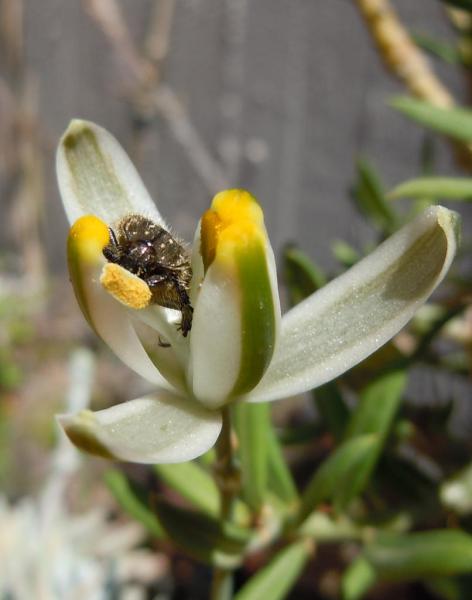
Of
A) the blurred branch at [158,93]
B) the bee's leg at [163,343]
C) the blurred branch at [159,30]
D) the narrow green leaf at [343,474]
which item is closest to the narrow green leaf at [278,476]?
the narrow green leaf at [343,474]

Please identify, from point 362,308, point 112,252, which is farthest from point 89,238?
point 362,308

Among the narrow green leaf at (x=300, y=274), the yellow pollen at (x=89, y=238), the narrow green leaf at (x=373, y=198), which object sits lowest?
the narrow green leaf at (x=373, y=198)

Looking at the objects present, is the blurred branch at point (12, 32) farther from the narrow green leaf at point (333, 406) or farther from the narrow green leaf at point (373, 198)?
the narrow green leaf at point (333, 406)

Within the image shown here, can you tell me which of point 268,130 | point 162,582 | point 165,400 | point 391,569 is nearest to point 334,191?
point 268,130

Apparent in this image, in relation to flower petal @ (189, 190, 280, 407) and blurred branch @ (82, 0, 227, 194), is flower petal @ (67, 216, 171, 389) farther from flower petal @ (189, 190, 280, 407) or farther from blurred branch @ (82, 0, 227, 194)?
blurred branch @ (82, 0, 227, 194)

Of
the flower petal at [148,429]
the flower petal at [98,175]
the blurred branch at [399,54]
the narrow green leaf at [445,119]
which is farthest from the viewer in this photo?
the blurred branch at [399,54]

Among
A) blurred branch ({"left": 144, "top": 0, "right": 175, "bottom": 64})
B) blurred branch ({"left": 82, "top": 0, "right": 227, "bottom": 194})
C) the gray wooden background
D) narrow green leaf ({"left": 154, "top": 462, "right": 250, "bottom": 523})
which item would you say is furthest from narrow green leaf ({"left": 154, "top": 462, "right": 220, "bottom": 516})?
blurred branch ({"left": 144, "top": 0, "right": 175, "bottom": 64})

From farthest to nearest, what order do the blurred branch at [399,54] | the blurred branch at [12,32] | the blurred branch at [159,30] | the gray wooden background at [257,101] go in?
the blurred branch at [12,32] → the blurred branch at [159,30] → the gray wooden background at [257,101] → the blurred branch at [399,54]
